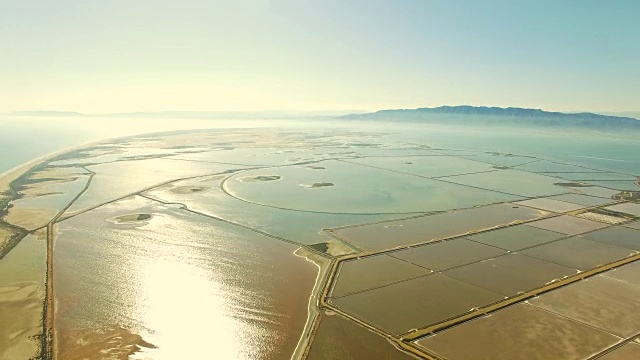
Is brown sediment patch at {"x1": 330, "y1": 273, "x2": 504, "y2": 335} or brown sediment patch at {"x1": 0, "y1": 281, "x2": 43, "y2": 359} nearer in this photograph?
brown sediment patch at {"x1": 0, "y1": 281, "x2": 43, "y2": 359}

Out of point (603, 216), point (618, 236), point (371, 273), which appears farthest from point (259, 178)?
point (618, 236)

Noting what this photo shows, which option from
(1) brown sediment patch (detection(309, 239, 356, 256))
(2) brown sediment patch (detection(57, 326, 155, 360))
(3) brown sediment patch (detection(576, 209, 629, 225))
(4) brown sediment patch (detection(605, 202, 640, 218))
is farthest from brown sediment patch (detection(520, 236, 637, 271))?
(2) brown sediment patch (detection(57, 326, 155, 360))

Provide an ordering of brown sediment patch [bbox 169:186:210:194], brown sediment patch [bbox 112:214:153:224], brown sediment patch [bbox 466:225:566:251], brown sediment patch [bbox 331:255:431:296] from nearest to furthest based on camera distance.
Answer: brown sediment patch [bbox 331:255:431:296]
brown sediment patch [bbox 466:225:566:251]
brown sediment patch [bbox 112:214:153:224]
brown sediment patch [bbox 169:186:210:194]

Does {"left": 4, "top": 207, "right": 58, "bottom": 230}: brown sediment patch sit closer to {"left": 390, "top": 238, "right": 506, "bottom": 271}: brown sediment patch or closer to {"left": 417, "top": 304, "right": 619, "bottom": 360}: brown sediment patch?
{"left": 390, "top": 238, "right": 506, "bottom": 271}: brown sediment patch

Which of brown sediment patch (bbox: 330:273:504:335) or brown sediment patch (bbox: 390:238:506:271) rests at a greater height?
brown sediment patch (bbox: 390:238:506:271)

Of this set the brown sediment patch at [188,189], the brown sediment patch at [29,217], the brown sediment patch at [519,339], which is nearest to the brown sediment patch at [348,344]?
the brown sediment patch at [519,339]

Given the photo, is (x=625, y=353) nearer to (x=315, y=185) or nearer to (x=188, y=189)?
(x=315, y=185)

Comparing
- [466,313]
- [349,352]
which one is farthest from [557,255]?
[349,352]

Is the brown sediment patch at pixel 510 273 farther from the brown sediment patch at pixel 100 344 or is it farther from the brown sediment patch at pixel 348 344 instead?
the brown sediment patch at pixel 100 344
